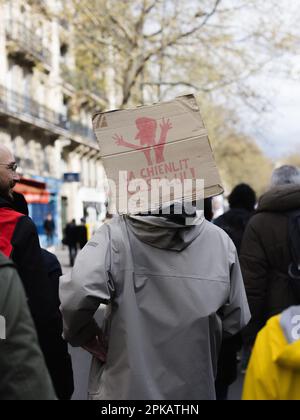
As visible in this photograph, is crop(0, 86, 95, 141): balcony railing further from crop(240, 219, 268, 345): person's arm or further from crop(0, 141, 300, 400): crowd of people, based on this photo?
crop(0, 141, 300, 400): crowd of people

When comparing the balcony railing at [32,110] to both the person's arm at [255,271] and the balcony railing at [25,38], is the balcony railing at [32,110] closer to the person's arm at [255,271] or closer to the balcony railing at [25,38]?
the balcony railing at [25,38]

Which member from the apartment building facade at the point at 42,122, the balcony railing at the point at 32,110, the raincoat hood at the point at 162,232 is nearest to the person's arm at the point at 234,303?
the raincoat hood at the point at 162,232

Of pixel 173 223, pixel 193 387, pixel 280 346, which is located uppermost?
pixel 173 223

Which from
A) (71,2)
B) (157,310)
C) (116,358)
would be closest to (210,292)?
(157,310)

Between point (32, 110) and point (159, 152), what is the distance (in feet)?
109

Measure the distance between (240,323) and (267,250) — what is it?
123cm

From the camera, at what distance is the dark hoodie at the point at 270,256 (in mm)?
4230

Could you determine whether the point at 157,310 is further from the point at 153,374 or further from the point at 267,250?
the point at 267,250

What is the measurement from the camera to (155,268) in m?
2.92

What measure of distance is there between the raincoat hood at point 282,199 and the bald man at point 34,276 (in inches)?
66.8

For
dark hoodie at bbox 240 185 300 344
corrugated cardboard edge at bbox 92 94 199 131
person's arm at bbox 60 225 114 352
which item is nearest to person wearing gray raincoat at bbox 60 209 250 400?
person's arm at bbox 60 225 114 352

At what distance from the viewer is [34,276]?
119 inches

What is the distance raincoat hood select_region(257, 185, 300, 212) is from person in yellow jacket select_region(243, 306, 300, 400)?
2.44m

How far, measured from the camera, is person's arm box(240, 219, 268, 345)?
4.29m
